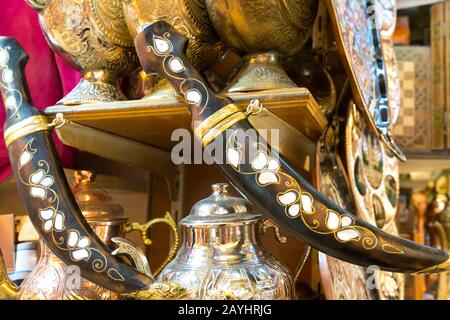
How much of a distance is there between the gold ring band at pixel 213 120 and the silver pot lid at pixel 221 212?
10 cm

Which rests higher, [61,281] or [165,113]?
[165,113]

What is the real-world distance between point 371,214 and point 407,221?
0.70 meters

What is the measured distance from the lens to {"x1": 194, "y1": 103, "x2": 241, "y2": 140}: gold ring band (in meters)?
0.54

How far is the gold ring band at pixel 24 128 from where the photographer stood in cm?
61

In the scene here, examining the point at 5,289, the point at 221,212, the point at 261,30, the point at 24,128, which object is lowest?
the point at 5,289

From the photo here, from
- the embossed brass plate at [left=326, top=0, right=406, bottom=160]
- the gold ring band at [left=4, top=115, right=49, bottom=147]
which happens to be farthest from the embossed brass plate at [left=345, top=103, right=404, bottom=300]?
the gold ring band at [left=4, top=115, right=49, bottom=147]

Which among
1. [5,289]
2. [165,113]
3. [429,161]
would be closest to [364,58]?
[165,113]

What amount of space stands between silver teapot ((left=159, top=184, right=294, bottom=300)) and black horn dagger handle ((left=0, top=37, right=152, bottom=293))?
58mm

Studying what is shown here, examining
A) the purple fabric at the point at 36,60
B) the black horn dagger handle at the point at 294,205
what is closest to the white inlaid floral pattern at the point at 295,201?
the black horn dagger handle at the point at 294,205

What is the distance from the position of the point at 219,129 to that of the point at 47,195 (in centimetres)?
23

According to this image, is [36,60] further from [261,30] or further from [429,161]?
[429,161]

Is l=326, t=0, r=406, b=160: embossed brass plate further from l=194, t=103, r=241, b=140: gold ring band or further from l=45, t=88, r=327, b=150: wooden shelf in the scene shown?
l=194, t=103, r=241, b=140: gold ring band

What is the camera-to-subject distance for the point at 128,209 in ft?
3.56

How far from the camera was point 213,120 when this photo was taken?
54cm
